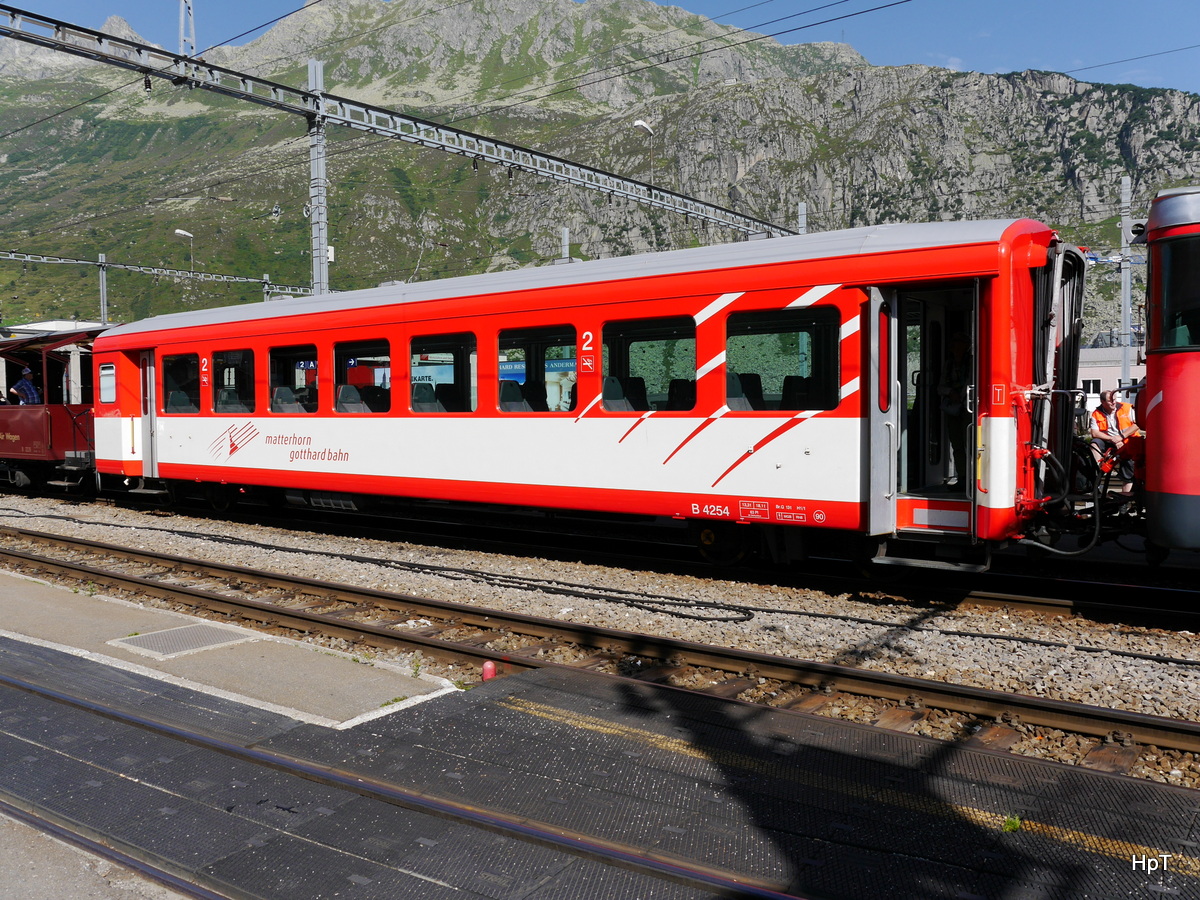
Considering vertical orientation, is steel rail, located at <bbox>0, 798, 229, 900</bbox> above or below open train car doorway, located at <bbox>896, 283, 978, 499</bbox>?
below

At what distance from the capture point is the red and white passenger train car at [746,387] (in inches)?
311

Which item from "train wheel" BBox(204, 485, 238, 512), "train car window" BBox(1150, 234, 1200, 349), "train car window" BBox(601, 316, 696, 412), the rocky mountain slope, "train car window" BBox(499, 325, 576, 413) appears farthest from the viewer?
the rocky mountain slope

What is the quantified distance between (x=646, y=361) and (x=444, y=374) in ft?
9.50

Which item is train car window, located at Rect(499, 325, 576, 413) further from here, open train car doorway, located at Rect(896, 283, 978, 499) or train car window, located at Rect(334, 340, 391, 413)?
open train car doorway, located at Rect(896, 283, 978, 499)

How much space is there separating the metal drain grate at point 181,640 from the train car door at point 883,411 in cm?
520

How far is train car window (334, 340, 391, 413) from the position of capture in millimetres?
11992

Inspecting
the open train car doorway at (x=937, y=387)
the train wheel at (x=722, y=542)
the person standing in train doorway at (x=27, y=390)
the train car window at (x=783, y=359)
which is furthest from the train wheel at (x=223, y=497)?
the open train car doorway at (x=937, y=387)

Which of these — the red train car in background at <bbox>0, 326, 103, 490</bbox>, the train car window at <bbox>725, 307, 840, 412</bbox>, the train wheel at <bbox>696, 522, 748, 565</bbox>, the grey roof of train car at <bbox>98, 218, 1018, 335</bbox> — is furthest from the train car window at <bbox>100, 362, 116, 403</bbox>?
the train car window at <bbox>725, 307, 840, 412</bbox>

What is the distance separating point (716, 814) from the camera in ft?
14.2

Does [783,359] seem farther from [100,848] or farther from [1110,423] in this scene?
[1110,423]

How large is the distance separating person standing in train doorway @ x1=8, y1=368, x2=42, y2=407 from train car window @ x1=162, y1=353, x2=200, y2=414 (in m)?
5.37

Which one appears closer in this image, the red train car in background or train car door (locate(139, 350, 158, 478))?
train car door (locate(139, 350, 158, 478))

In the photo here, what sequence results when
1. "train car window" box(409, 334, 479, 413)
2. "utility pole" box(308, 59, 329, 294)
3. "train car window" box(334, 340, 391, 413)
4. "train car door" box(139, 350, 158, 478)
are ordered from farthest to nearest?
"utility pole" box(308, 59, 329, 294)
"train car door" box(139, 350, 158, 478)
"train car window" box(334, 340, 391, 413)
"train car window" box(409, 334, 479, 413)

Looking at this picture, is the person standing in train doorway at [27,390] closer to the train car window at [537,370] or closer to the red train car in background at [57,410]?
the red train car in background at [57,410]
